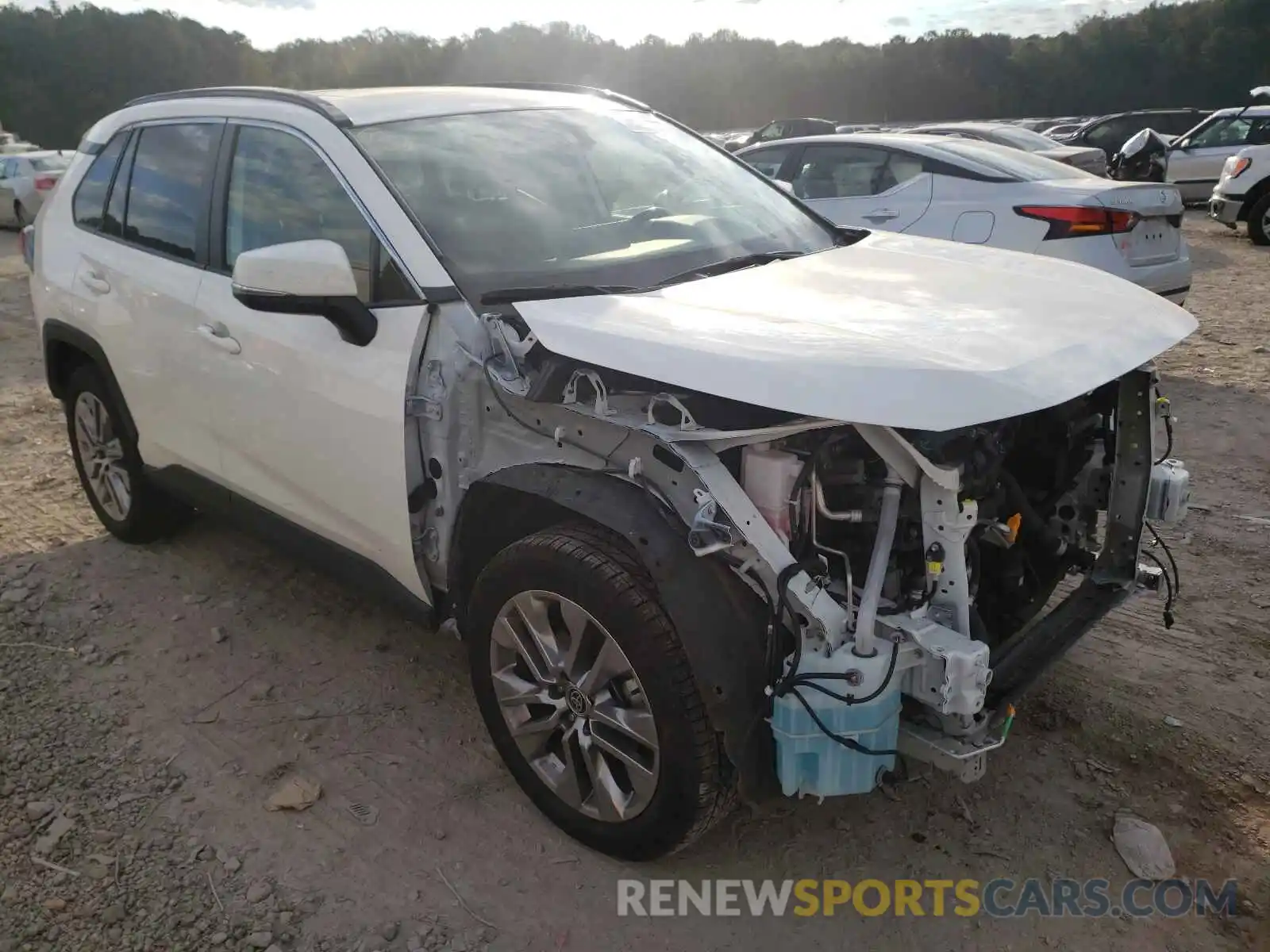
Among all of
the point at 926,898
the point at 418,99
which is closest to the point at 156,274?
the point at 418,99

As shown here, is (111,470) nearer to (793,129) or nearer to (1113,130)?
(793,129)

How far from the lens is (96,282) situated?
4.19 m

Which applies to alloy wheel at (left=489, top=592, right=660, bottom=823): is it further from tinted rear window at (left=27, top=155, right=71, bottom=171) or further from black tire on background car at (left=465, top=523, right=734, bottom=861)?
tinted rear window at (left=27, top=155, right=71, bottom=171)

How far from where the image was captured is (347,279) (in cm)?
276

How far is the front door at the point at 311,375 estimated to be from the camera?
2891 millimetres

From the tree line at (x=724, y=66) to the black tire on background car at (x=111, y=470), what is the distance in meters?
32.0

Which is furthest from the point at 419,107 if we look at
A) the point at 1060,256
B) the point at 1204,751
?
the point at 1060,256

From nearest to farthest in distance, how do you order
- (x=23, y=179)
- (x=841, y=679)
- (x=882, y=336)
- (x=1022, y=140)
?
(x=841, y=679), (x=882, y=336), (x=1022, y=140), (x=23, y=179)

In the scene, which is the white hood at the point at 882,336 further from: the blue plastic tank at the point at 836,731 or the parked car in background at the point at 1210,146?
the parked car in background at the point at 1210,146

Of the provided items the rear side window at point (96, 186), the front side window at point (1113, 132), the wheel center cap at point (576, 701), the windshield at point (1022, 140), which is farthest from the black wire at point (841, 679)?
the front side window at point (1113, 132)

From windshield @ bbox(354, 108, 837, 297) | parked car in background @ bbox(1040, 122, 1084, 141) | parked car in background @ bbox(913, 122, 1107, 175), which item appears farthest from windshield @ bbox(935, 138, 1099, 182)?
parked car in background @ bbox(1040, 122, 1084, 141)

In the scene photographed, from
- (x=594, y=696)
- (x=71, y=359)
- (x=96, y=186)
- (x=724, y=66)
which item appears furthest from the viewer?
(x=724, y=66)

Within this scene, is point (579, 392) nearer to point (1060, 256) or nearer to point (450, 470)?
point (450, 470)

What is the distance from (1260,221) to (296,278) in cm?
1380
